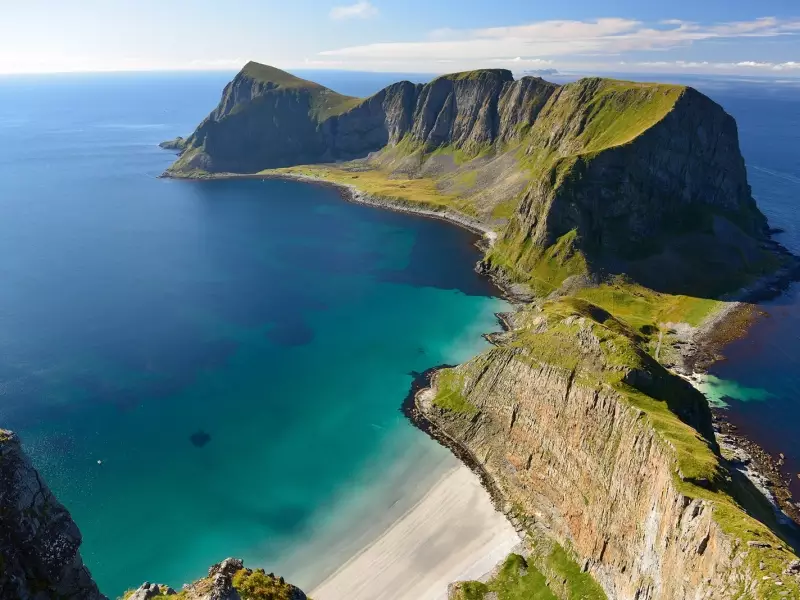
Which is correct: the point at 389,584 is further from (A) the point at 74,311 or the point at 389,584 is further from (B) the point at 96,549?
(A) the point at 74,311

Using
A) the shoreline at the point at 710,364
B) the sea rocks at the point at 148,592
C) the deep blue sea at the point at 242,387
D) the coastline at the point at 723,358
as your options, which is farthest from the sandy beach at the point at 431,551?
the coastline at the point at 723,358

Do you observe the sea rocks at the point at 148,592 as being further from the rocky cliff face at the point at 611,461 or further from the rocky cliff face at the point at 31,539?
the rocky cliff face at the point at 611,461

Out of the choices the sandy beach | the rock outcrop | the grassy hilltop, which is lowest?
the sandy beach

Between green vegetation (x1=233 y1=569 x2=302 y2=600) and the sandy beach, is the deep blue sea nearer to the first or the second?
the sandy beach

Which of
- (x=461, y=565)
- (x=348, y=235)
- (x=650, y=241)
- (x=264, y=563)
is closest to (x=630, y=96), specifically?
(x=650, y=241)

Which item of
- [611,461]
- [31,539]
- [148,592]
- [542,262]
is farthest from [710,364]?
[31,539]

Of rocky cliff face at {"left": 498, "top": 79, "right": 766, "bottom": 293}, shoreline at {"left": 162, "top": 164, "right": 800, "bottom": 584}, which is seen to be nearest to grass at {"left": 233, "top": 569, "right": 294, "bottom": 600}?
shoreline at {"left": 162, "top": 164, "right": 800, "bottom": 584}
